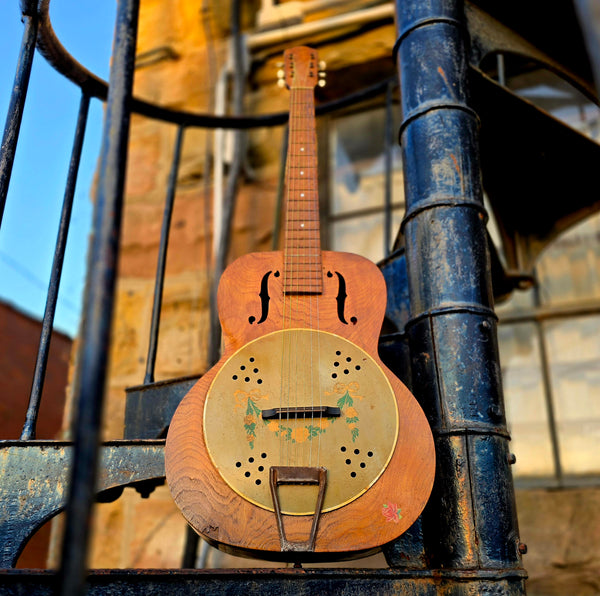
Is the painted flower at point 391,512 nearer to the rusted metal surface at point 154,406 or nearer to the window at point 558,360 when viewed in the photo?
the rusted metal surface at point 154,406

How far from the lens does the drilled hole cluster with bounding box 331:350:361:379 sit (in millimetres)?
1241

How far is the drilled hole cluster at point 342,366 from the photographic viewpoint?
1.24 m

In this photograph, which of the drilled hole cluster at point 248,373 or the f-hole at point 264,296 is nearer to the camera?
the drilled hole cluster at point 248,373

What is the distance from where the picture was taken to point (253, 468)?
3.76 feet

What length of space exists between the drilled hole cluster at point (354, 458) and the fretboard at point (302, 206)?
35 centimetres

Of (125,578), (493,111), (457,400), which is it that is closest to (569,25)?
(493,111)

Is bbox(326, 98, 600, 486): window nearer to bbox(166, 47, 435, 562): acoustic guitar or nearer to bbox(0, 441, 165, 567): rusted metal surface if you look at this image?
bbox(166, 47, 435, 562): acoustic guitar

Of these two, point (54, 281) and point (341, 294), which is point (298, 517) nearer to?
point (341, 294)

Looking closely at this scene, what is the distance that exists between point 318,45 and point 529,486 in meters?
2.08

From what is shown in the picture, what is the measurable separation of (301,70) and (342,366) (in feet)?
3.09

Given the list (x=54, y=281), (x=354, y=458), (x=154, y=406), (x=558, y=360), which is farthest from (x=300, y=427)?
(x=558, y=360)

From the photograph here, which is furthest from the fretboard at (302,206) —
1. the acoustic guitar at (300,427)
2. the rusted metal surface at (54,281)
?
the rusted metal surface at (54,281)

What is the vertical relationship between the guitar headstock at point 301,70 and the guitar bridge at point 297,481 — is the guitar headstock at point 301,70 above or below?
above

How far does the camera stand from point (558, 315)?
95.7 inches
